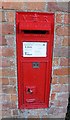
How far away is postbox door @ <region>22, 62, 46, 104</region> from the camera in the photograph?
177 cm

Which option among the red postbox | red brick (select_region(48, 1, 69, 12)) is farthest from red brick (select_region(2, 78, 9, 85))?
red brick (select_region(48, 1, 69, 12))

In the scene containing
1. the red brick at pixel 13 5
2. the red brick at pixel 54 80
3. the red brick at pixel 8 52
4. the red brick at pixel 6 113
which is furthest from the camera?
the red brick at pixel 6 113

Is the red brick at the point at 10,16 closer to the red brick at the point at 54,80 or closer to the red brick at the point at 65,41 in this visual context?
the red brick at the point at 65,41

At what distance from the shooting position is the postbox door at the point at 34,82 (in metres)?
1.77

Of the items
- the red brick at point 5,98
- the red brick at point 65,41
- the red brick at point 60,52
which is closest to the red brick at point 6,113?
the red brick at point 5,98

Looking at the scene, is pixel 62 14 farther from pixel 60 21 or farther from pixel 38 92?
pixel 38 92

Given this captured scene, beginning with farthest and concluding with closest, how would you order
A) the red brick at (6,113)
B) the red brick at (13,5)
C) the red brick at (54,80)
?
the red brick at (6,113) → the red brick at (54,80) → the red brick at (13,5)

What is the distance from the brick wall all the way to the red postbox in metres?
0.04

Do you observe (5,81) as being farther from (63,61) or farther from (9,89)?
(63,61)

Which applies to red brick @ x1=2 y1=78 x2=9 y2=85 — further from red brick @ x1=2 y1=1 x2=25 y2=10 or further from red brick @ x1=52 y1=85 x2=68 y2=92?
red brick @ x1=2 y1=1 x2=25 y2=10

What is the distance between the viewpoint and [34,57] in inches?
68.6

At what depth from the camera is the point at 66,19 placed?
5.55 ft

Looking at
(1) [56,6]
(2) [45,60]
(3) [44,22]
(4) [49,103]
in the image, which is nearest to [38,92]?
(4) [49,103]

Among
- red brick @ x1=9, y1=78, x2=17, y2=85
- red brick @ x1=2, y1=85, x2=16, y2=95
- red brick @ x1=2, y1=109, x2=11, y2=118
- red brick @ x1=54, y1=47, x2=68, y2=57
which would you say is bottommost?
red brick @ x1=2, y1=109, x2=11, y2=118
